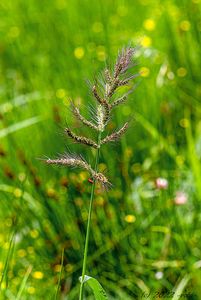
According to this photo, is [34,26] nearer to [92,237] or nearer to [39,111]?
[39,111]

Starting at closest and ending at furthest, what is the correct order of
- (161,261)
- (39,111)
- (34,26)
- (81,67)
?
1. (161,261)
2. (39,111)
3. (81,67)
4. (34,26)

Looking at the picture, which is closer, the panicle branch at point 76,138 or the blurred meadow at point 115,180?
the panicle branch at point 76,138

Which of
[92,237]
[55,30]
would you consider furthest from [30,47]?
[92,237]

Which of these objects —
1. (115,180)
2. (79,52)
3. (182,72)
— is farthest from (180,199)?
(79,52)

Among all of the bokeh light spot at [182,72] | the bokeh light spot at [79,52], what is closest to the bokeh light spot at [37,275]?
the bokeh light spot at [182,72]

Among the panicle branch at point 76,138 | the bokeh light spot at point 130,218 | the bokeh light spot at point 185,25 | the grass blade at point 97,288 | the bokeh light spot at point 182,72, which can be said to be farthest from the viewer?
the bokeh light spot at point 185,25

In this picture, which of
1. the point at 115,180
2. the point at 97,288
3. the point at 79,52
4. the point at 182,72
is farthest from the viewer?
the point at 79,52

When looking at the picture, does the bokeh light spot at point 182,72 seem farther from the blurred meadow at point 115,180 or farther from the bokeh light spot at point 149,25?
the bokeh light spot at point 149,25

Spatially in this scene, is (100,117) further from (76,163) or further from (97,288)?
(97,288)
